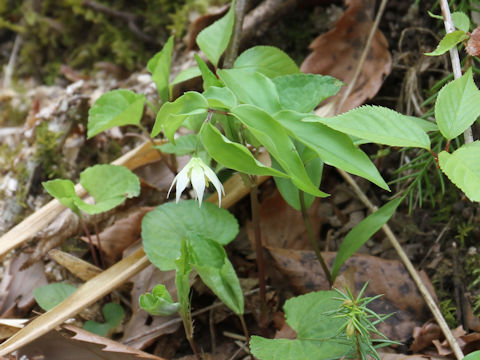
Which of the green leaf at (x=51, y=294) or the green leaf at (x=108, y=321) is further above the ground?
the green leaf at (x=51, y=294)

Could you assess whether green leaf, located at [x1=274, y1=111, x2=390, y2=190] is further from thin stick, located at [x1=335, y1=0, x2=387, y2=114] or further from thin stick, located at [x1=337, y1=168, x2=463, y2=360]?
thin stick, located at [x1=335, y1=0, x2=387, y2=114]

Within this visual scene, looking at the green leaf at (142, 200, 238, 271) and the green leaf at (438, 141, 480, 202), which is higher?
the green leaf at (438, 141, 480, 202)

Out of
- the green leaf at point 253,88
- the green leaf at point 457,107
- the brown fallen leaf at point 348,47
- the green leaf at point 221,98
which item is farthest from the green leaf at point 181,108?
the brown fallen leaf at point 348,47

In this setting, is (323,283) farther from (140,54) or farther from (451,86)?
(140,54)

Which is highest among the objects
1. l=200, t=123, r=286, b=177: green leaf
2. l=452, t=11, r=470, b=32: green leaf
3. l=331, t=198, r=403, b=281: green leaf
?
l=452, t=11, r=470, b=32: green leaf

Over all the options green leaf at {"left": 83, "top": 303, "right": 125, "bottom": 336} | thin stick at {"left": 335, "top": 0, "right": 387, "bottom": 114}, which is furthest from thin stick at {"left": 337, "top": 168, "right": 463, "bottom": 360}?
green leaf at {"left": 83, "top": 303, "right": 125, "bottom": 336}

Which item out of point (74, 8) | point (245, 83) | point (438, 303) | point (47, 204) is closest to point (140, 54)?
point (74, 8)

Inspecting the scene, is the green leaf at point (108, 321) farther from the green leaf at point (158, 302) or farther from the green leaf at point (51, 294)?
the green leaf at point (158, 302)
